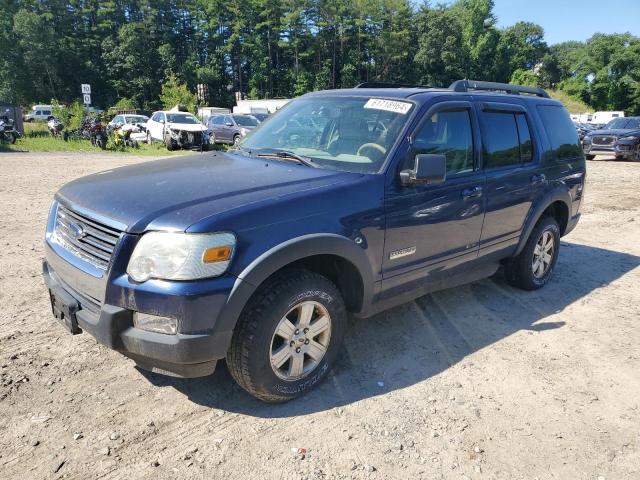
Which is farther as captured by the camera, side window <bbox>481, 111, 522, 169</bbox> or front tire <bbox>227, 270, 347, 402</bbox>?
side window <bbox>481, 111, 522, 169</bbox>

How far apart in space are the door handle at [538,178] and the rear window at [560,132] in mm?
377

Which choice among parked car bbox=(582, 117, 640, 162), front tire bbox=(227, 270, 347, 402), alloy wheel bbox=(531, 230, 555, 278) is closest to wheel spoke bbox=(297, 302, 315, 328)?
front tire bbox=(227, 270, 347, 402)

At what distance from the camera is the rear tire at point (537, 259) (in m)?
4.80

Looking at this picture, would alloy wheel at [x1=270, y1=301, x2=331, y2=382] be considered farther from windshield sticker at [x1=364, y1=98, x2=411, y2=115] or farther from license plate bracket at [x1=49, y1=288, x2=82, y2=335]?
windshield sticker at [x1=364, y1=98, x2=411, y2=115]

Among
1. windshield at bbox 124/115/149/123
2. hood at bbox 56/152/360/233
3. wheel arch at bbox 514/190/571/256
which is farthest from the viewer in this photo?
windshield at bbox 124/115/149/123

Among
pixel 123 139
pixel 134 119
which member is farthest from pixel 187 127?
pixel 134 119

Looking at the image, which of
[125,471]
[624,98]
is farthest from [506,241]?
[624,98]

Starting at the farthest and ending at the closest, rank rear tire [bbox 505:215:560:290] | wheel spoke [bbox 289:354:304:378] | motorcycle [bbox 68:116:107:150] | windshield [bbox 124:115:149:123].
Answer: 1. windshield [bbox 124:115:149:123]
2. motorcycle [bbox 68:116:107:150]
3. rear tire [bbox 505:215:560:290]
4. wheel spoke [bbox 289:354:304:378]

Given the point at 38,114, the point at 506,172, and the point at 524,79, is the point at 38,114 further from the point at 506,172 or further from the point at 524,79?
the point at 524,79

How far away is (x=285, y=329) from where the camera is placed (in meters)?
2.83

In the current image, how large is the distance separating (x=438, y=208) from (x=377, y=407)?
1494mm

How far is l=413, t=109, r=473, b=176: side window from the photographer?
3492mm

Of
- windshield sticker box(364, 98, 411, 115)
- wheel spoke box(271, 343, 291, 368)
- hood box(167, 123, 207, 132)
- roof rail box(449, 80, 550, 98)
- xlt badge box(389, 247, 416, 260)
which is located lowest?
wheel spoke box(271, 343, 291, 368)

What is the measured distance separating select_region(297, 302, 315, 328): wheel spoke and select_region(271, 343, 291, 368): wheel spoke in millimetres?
153
